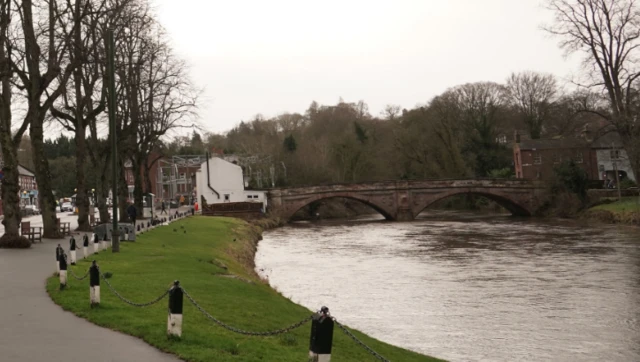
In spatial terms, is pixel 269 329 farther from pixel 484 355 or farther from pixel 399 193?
pixel 399 193

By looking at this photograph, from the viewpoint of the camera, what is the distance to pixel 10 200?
26.5m

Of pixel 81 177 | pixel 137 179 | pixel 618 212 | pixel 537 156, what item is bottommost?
pixel 618 212

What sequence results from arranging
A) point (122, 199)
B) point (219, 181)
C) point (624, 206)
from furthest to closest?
point (219, 181), point (624, 206), point (122, 199)

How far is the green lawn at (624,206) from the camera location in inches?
1955

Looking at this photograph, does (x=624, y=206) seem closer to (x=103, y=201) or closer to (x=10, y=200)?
(x=103, y=201)

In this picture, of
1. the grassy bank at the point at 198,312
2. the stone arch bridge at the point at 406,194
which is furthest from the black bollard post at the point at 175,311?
the stone arch bridge at the point at 406,194

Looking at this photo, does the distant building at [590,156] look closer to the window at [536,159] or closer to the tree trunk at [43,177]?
the window at [536,159]

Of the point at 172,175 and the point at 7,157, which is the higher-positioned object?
the point at 172,175

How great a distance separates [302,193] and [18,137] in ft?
139

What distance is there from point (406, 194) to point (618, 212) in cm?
2299

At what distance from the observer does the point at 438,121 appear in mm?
83188

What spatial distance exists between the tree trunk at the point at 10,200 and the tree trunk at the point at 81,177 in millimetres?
7266

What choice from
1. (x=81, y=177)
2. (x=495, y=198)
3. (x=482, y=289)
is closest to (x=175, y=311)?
(x=482, y=289)

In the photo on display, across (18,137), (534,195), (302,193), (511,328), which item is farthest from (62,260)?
(534,195)
